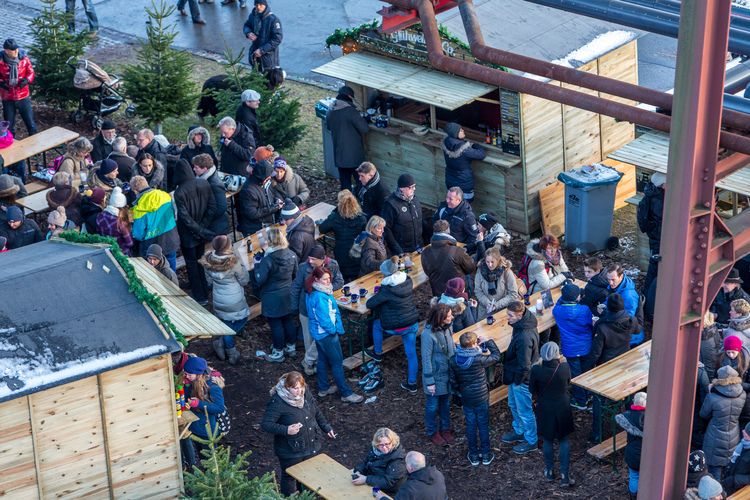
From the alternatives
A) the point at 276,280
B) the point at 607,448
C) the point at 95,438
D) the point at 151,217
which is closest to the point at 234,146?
the point at 151,217

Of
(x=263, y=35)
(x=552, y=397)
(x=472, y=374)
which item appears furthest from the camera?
(x=263, y=35)

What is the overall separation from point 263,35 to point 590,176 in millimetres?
7699

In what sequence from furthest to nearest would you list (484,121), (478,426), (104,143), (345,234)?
(484,121)
(104,143)
(345,234)
(478,426)

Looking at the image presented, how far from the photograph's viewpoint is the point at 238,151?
1778cm

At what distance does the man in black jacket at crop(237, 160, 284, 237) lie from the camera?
16.6 m

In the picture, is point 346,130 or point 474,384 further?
point 346,130

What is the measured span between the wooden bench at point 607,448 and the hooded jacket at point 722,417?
1247 millimetres

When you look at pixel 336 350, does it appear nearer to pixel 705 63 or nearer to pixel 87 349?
pixel 87 349

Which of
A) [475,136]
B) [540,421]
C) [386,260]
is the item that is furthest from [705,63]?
[475,136]

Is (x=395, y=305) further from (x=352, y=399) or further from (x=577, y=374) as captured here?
(x=577, y=374)

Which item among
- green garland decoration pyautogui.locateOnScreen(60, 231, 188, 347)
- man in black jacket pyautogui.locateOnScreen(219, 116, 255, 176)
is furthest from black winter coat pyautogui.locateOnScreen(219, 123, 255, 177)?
green garland decoration pyautogui.locateOnScreen(60, 231, 188, 347)

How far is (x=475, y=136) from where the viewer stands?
18562 mm

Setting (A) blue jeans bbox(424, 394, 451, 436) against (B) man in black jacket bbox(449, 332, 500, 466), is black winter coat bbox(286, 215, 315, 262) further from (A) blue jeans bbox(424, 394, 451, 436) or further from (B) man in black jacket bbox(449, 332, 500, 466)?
(B) man in black jacket bbox(449, 332, 500, 466)

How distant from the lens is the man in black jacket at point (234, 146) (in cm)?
1777
